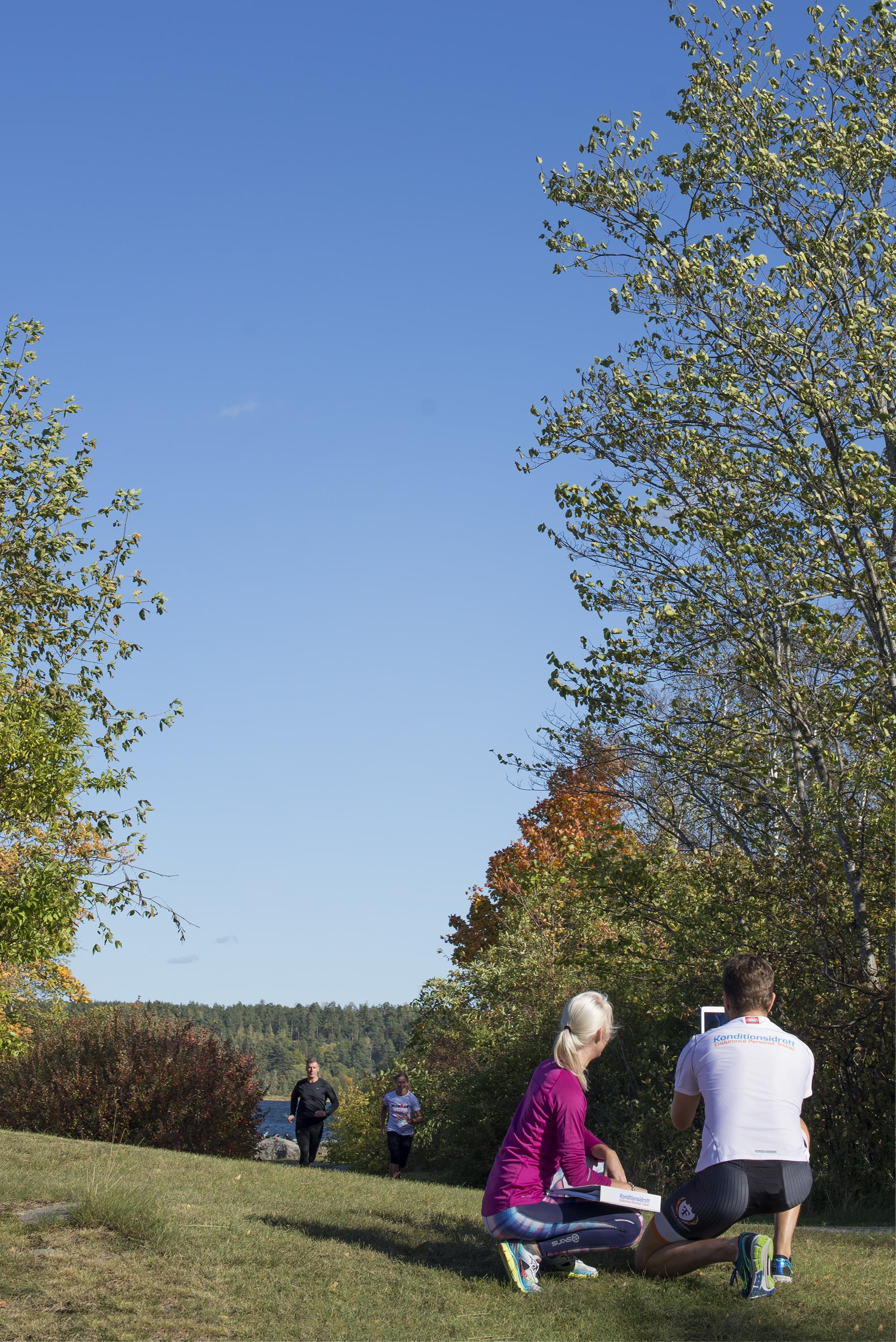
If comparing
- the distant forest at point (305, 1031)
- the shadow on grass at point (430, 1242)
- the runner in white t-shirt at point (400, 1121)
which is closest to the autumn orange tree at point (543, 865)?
the runner in white t-shirt at point (400, 1121)

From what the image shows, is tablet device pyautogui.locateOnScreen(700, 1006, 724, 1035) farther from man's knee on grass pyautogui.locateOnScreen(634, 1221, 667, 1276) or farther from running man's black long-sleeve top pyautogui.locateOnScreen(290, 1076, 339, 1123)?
running man's black long-sleeve top pyautogui.locateOnScreen(290, 1076, 339, 1123)

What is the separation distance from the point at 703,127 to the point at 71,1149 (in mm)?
14684

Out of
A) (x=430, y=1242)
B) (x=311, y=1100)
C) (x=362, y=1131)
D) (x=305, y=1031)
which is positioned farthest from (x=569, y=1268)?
(x=305, y=1031)

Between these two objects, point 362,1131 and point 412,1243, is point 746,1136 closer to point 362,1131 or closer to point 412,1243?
point 412,1243

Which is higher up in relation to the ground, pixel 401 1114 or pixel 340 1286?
pixel 340 1286

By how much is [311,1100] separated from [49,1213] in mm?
9769

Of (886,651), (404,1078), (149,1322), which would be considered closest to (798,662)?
(886,651)

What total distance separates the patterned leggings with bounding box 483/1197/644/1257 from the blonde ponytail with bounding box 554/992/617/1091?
2.03ft

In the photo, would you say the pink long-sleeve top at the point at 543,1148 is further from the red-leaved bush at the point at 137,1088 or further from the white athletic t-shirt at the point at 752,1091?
the red-leaved bush at the point at 137,1088

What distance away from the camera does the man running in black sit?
1681cm

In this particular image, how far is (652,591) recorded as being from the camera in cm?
1432

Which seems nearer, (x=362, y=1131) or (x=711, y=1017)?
(x=711, y=1017)

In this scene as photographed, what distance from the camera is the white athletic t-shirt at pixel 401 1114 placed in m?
17.1

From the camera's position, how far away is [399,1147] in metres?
17.3
